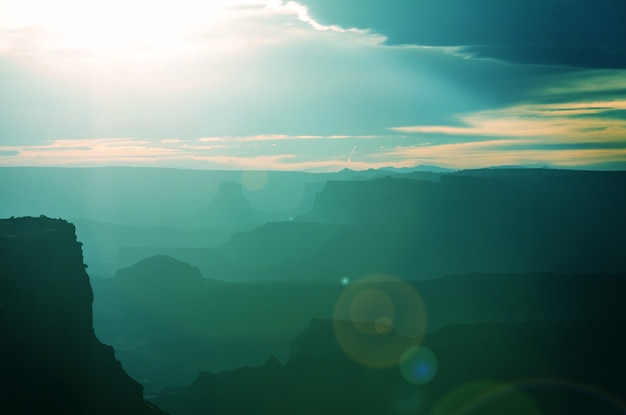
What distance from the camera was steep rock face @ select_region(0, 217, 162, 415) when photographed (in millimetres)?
35000

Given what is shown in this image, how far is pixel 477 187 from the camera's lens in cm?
17400

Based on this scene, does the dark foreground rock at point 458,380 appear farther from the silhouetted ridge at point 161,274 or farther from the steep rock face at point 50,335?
the silhouetted ridge at point 161,274

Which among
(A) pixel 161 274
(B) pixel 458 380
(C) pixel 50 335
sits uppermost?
(A) pixel 161 274

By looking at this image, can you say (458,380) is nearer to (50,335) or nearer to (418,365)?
(418,365)

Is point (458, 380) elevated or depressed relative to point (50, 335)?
elevated

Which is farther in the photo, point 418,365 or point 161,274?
point 161,274

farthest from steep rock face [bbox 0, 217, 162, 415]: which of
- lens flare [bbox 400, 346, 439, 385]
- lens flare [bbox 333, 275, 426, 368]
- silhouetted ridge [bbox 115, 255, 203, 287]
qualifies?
silhouetted ridge [bbox 115, 255, 203, 287]

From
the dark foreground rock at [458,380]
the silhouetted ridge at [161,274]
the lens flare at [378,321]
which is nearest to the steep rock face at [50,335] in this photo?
the dark foreground rock at [458,380]

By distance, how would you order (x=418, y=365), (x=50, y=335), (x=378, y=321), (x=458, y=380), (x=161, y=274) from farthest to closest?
(x=161, y=274)
(x=378, y=321)
(x=418, y=365)
(x=458, y=380)
(x=50, y=335)

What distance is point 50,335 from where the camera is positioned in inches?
1590

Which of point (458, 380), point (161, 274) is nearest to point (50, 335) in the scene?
point (458, 380)

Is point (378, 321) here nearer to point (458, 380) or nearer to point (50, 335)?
point (458, 380)

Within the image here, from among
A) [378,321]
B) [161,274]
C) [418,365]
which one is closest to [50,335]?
[418,365]

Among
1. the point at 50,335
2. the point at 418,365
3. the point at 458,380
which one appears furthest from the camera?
the point at 418,365
